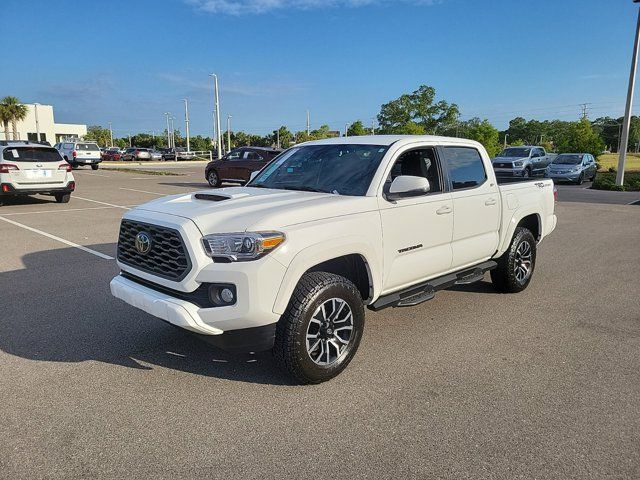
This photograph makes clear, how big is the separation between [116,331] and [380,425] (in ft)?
9.03

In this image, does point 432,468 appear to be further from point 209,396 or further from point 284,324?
point 209,396

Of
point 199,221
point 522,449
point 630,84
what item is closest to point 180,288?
point 199,221

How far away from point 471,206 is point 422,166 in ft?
2.17

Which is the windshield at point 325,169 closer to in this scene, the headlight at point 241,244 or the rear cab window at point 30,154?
the headlight at point 241,244

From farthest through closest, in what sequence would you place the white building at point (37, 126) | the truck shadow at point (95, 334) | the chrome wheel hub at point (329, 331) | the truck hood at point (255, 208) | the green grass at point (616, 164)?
1. the white building at point (37, 126)
2. the green grass at point (616, 164)
3. the truck shadow at point (95, 334)
4. the chrome wheel hub at point (329, 331)
5. the truck hood at point (255, 208)

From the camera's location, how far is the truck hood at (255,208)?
3.39m

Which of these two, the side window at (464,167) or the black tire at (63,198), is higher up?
the side window at (464,167)

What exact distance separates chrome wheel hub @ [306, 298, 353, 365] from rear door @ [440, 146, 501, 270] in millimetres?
1571

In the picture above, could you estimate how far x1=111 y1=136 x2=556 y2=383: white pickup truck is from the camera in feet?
10.8

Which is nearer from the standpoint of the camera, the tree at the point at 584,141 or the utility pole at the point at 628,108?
the utility pole at the point at 628,108

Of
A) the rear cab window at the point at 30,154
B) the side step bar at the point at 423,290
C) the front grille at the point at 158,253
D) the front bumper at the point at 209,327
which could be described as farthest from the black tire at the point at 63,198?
the side step bar at the point at 423,290

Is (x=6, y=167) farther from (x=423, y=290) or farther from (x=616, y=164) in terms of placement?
(x=616, y=164)

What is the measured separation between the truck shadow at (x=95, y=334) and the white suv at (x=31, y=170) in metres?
7.41

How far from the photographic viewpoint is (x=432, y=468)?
272cm
